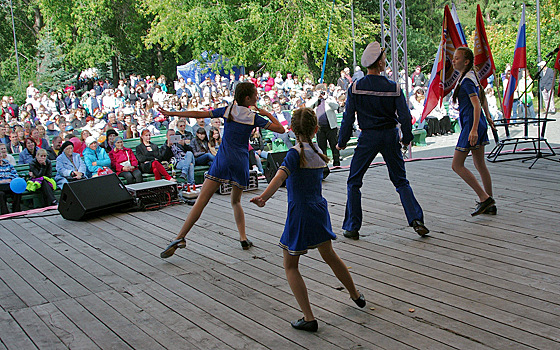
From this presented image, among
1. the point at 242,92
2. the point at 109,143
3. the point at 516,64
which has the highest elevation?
the point at 516,64

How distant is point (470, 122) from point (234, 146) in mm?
2325

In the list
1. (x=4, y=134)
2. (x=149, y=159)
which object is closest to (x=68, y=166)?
(x=149, y=159)

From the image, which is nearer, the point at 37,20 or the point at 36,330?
the point at 36,330

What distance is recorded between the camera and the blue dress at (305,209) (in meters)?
3.65

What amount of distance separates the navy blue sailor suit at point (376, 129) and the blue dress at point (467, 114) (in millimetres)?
824

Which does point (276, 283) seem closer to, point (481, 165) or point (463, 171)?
point (463, 171)

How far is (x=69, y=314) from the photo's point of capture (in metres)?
4.15

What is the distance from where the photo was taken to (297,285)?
142 inches

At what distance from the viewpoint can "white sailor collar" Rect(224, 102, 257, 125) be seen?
531 centimetres

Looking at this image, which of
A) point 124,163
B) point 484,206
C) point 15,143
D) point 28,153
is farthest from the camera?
point 15,143

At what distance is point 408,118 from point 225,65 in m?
19.5

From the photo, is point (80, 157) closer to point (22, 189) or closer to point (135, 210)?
point (22, 189)

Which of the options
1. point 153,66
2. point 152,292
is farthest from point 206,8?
point 152,292

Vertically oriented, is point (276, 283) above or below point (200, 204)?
below
